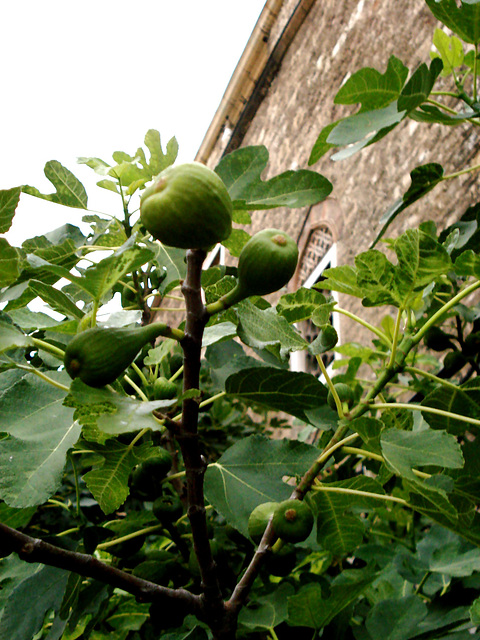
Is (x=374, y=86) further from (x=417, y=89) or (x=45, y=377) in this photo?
(x=45, y=377)

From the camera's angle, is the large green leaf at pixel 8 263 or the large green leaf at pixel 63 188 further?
the large green leaf at pixel 63 188

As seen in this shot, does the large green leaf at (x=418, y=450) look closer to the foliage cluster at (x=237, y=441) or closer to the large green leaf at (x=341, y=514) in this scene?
the foliage cluster at (x=237, y=441)

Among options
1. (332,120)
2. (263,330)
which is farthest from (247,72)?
(263,330)

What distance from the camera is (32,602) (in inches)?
41.1

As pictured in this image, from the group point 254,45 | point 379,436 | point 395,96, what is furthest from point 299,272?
point 379,436

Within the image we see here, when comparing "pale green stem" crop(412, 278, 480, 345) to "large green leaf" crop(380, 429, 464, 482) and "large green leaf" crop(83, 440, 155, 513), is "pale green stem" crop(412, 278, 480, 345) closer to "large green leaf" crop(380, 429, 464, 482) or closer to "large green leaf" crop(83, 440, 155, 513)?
"large green leaf" crop(380, 429, 464, 482)

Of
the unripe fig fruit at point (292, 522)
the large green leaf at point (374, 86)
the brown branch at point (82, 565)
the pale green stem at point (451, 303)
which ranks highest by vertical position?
the large green leaf at point (374, 86)

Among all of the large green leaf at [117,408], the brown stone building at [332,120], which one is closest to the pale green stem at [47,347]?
the large green leaf at [117,408]

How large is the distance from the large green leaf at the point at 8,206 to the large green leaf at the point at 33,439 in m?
0.23

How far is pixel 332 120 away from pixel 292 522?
17.0ft

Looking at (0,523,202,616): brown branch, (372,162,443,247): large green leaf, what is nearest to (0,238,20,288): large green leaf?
(0,523,202,616): brown branch

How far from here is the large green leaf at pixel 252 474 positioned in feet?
3.08

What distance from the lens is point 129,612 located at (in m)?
1.52

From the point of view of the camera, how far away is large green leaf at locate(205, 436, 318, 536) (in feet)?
3.08
